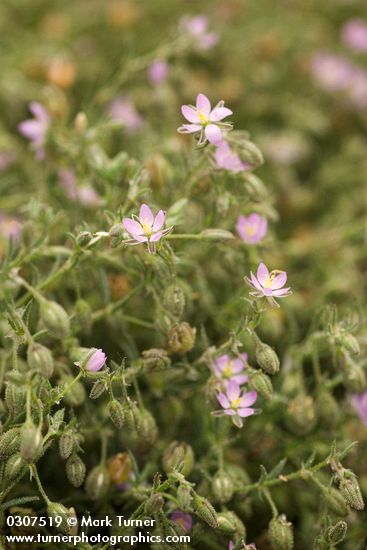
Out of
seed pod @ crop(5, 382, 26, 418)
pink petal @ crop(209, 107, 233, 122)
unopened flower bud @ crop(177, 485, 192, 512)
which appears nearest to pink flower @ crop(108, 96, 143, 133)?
pink petal @ crop(209, 107, 233, 122)

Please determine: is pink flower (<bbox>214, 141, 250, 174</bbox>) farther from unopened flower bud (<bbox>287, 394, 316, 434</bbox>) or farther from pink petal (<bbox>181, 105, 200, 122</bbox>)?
unopened flower bud (<bbox>287, 394, 316, 434</bbox>)

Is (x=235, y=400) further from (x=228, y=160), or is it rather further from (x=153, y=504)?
(x=228, y=160)

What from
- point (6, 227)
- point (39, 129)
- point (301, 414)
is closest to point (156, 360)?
point (301, 414)

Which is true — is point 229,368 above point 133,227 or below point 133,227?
below

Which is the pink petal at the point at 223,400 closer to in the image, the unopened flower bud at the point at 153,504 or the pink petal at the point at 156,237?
the unopened flower bud at the point at 153,504

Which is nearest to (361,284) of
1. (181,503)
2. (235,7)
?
(181,503)

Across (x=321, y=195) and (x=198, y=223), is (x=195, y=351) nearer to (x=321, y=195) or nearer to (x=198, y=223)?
(x=198, y=223)
